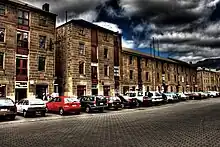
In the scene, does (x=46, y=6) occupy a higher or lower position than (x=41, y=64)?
higher

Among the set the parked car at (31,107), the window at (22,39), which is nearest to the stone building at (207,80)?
the window at (22,39)

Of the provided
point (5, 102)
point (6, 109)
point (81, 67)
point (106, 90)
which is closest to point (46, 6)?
point (81, 67)

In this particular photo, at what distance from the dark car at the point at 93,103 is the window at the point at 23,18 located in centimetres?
1179

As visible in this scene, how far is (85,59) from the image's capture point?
113 ft

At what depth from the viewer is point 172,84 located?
59.5m

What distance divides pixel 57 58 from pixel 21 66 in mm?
7390

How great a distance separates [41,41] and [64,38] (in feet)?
14.9

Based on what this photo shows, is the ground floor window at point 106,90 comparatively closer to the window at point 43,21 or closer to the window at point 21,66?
the window at point 43,21

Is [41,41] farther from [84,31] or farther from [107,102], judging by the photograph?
[107,102]

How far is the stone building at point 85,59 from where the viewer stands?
32.5 metres

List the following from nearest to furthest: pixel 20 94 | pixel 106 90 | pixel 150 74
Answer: pixel 20 94
pixel 106 90
pixel 150 74

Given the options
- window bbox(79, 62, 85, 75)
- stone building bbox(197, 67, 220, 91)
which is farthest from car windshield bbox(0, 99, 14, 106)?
stone building bbox(197, 67, 220, 91)

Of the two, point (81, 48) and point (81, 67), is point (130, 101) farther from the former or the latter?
point (81, 48)

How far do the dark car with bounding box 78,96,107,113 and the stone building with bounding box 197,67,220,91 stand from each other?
61.4 m
